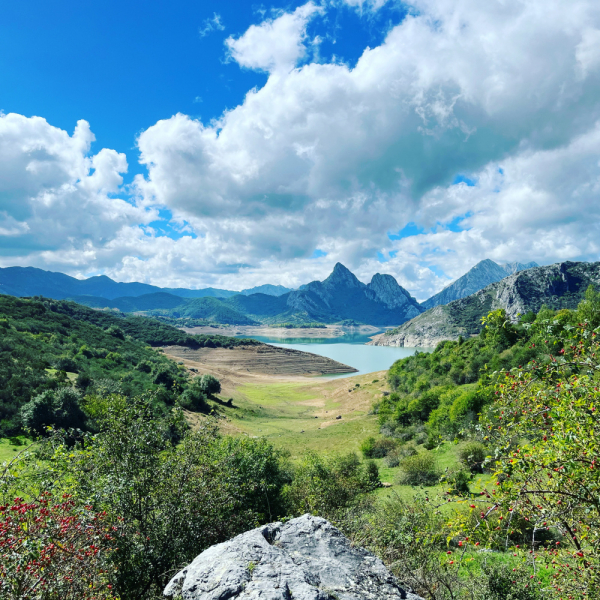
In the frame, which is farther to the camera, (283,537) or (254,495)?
(254,495)

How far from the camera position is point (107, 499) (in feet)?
27.3

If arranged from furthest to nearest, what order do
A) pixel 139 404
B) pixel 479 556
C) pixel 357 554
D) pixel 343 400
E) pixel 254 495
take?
pixel 343 400
pixel 254 495
pixel 479 556
pixel 139 404
pixel 357 554

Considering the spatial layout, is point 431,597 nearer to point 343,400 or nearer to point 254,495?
point 254,495

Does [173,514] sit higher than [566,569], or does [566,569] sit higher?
[566,569]

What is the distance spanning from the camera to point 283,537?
680cm

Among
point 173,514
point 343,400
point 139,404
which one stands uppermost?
point 139,404

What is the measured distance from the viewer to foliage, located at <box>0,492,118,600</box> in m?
4.52

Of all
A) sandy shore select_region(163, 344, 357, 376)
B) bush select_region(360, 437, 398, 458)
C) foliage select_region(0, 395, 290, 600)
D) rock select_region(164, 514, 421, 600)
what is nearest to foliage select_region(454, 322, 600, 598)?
rock select_region(164, 514, 421, 600)

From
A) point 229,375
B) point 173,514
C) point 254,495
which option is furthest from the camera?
point 229,375

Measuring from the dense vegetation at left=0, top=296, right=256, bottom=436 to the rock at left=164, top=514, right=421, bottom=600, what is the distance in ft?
17.8

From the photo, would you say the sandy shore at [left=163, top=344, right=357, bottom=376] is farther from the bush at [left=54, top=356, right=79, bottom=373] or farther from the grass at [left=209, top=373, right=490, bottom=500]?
the bush at [left=54, top=356, right=79, bottom=373]

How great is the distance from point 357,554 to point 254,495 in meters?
11.8

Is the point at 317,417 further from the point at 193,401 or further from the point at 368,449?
the point at 368,449

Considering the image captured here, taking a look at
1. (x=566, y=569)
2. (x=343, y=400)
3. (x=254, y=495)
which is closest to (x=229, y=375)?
(x=343, y=400)
